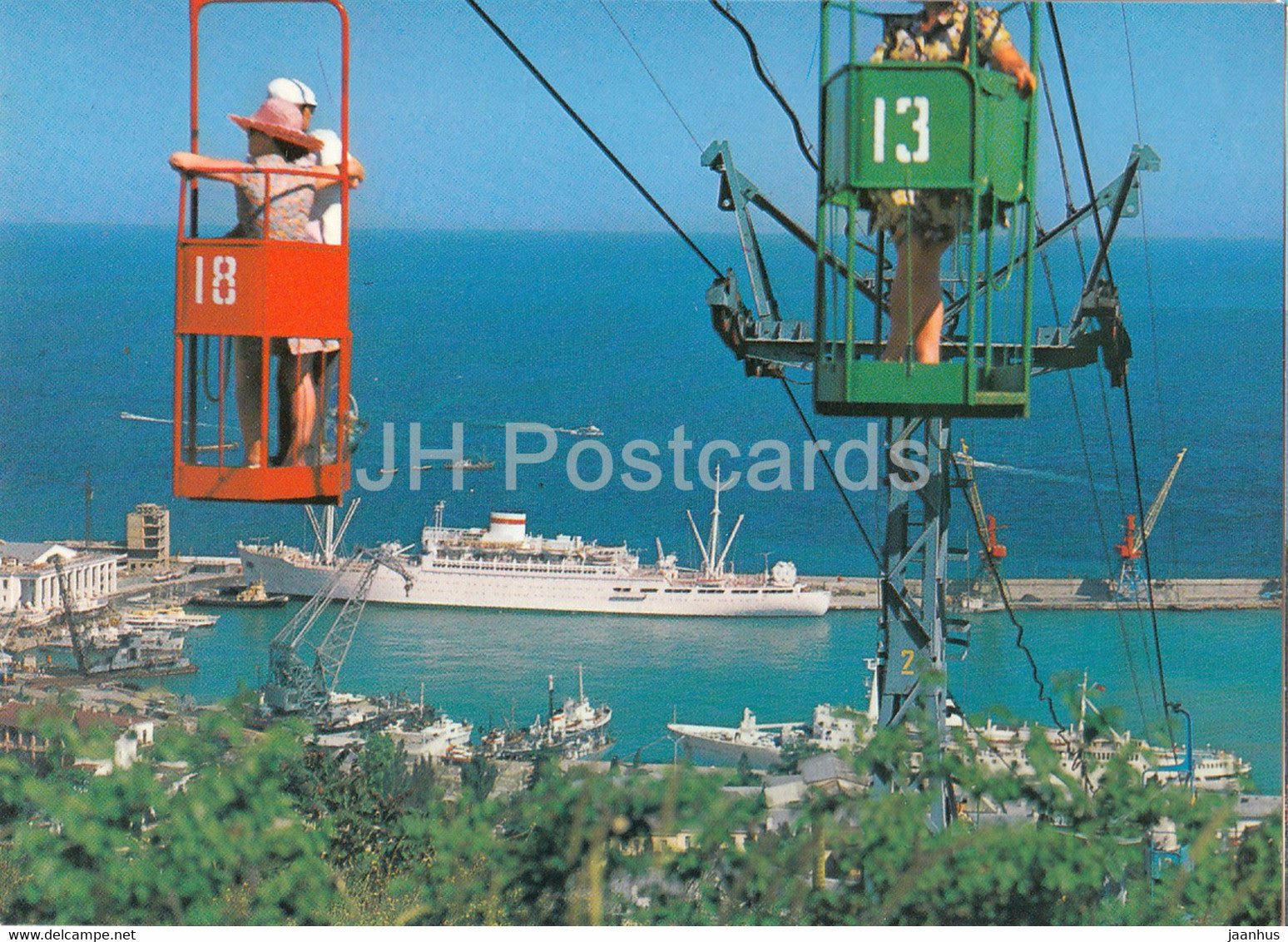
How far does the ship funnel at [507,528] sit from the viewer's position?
1703cm

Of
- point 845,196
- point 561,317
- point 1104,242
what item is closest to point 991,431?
point 561,317

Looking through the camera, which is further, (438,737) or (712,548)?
(712,548)

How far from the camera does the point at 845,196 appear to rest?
275 cm

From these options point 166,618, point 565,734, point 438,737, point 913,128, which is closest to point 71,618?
point 166,618

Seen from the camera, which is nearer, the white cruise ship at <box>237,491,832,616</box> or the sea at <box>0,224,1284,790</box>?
the sea at <box>0,224,1284,790</box>

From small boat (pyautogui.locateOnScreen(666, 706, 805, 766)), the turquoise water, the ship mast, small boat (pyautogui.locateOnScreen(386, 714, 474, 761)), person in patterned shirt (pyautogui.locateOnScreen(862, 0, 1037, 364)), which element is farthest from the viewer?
the ship mast

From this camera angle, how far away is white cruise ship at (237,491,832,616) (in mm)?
16984

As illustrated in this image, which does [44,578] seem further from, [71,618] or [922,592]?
[922,592]

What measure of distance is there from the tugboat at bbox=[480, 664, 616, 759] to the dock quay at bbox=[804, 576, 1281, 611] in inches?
187

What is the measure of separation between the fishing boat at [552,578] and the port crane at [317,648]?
19 cm

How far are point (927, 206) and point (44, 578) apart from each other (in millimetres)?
11675

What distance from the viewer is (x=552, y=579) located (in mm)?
17031

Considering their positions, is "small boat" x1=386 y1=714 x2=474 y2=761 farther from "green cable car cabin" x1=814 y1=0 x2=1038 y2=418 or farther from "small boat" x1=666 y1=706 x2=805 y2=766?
"green cable car cabin" x1=814 y1=0 x2=1038 y2=418

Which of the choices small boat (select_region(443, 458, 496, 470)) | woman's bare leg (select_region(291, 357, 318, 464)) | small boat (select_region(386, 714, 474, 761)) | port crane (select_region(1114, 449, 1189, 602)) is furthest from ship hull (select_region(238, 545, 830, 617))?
woman's bare leg (select_region(291, 357, 318, 464))
